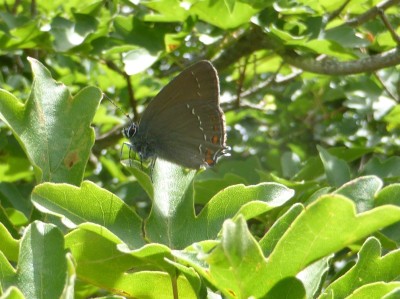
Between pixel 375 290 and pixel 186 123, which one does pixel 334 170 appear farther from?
pixel 375 290

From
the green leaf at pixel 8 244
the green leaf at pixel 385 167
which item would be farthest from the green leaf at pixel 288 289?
the green leaf at pixel 385 167

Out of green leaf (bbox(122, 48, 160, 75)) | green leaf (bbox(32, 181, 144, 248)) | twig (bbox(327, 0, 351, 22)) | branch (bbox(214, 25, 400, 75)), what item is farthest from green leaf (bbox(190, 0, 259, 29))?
green leaf (bbox(32, 181, 144, 248))

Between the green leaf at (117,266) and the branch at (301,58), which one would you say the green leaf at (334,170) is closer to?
the branch at (301,58)

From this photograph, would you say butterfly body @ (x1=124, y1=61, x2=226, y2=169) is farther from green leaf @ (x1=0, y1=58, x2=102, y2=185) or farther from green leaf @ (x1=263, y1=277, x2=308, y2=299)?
green leaf @ (x1=263, y1=277, x2=308, y2=299)

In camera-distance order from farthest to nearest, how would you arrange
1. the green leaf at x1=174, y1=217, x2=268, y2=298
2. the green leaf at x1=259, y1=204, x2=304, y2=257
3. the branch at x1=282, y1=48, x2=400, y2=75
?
the branch at x1=282, y1=48, x2=400, y2=75, the green leaf at x1=259, y1=204, x2=304, y2=257, the green leaf at x1=174, y1=217, x2=268, y2=298

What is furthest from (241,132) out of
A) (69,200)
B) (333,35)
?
(69,200)

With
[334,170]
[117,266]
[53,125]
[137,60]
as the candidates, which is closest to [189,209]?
[117,266]

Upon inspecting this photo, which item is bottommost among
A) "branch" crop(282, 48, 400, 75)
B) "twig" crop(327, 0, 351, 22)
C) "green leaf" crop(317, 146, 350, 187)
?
"green leaf" crop(317, 146, 350, 187)
